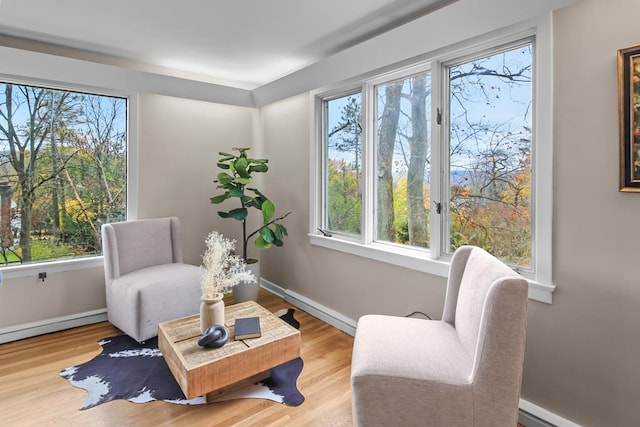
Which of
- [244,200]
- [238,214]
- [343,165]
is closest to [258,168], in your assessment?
[244,200]

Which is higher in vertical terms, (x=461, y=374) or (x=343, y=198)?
(x=343, y=198)

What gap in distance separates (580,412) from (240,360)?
68.7 inches

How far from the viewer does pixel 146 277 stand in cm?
285

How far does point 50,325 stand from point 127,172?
150 cm

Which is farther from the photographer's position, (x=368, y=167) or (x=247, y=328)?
(x=368, y=167)

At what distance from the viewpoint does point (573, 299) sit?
1.68 metres

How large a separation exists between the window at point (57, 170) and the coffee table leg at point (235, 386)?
2.05m

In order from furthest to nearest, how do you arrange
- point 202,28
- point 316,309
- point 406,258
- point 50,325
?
point 316,309, point 50,325, point 202,28, point 406,258

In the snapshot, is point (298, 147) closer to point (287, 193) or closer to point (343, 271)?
point (287, 193)

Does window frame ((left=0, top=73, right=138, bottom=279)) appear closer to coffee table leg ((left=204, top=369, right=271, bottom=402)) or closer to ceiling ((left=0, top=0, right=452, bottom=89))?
ceiling ((left=0, top=0, right=452, bottom=89))

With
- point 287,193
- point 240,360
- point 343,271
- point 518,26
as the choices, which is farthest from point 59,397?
point 518,26

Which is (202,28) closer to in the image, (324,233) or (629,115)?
(324,233)

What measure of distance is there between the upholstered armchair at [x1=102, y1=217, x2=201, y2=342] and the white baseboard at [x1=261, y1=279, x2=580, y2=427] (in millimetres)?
1038

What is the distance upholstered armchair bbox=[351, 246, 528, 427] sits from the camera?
1352 mm
